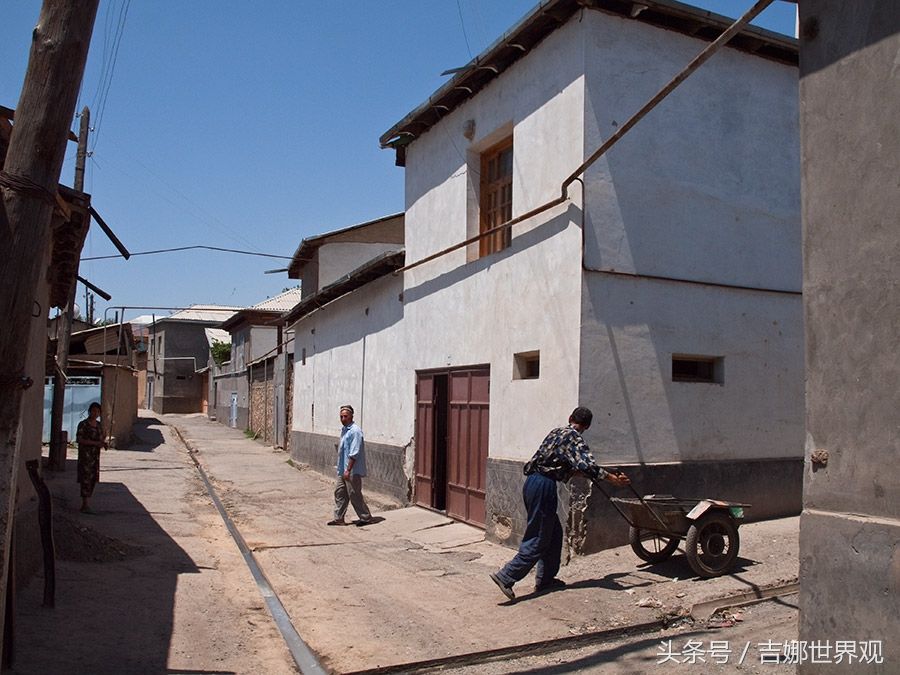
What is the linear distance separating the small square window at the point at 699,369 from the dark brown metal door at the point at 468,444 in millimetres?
2440


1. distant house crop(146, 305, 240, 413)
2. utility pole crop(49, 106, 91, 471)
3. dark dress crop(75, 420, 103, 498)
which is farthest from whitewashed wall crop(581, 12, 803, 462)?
distant house crop(146, 305, 240, 413)

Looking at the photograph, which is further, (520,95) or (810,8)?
(520,95)

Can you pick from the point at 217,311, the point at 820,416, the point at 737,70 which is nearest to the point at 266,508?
the point at 737,70

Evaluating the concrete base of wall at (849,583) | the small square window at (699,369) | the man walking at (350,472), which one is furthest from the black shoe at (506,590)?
the man walking at (350,472)

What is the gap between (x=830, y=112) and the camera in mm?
4734

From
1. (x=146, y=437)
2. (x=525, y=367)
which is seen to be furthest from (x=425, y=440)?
(x=146, y=437)

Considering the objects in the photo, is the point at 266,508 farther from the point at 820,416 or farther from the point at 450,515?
the point at 820,416

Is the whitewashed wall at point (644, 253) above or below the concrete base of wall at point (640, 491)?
above

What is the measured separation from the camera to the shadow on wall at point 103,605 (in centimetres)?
557

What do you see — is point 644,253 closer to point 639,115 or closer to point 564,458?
point 639,115

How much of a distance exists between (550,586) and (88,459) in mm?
7750

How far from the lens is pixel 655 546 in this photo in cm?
809

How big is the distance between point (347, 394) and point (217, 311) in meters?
40.7

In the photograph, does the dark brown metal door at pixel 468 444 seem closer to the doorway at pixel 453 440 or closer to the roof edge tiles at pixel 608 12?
the doorway at pixel 453 440
